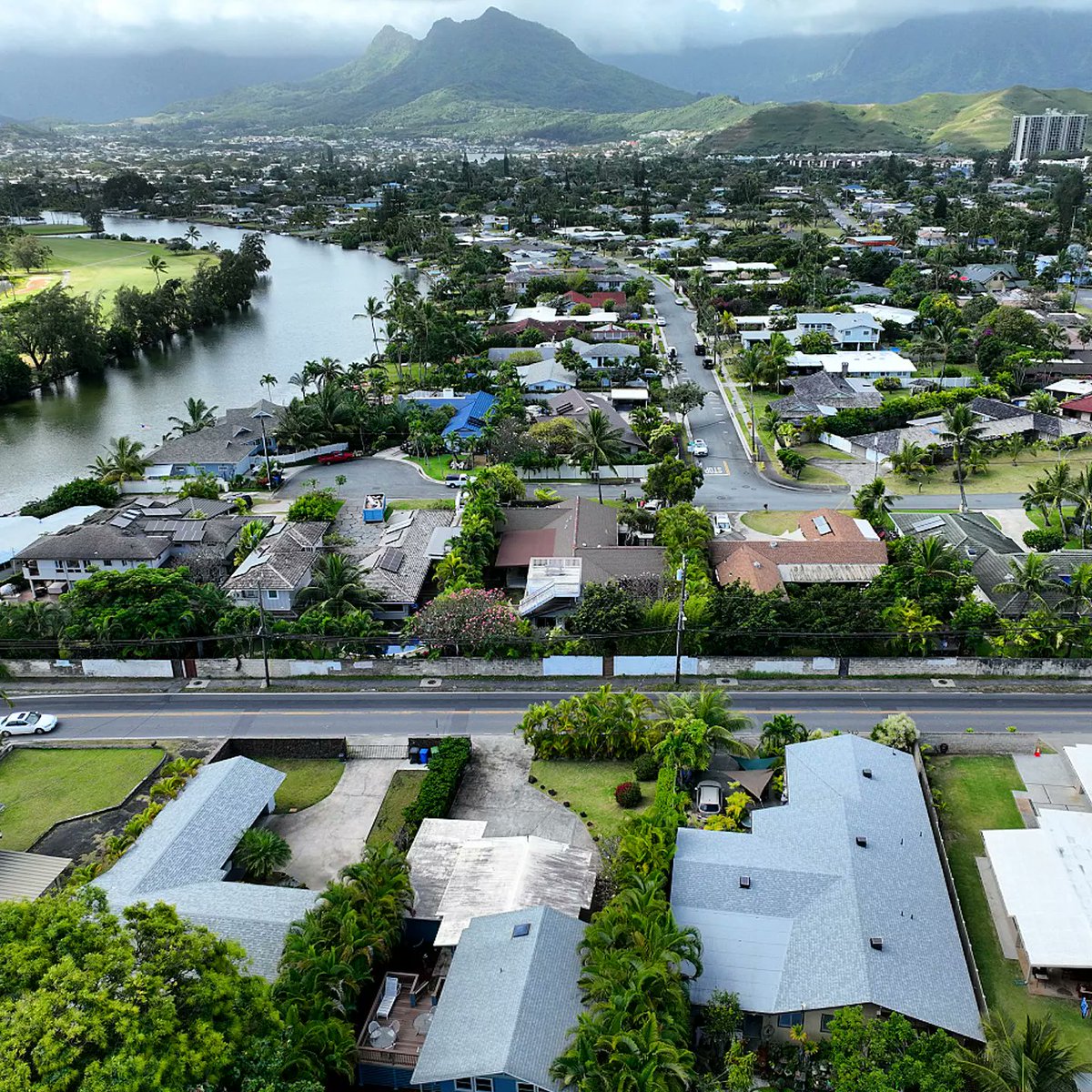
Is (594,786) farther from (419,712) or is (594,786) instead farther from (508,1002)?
(508,1002)

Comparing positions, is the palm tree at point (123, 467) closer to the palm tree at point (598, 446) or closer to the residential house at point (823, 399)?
the palm tree at point (598, 446)

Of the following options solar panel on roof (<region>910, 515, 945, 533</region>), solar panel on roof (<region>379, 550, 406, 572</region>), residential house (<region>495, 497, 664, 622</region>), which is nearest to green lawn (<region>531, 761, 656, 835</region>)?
residential house (<region>495, 497, 664, 622</region>)

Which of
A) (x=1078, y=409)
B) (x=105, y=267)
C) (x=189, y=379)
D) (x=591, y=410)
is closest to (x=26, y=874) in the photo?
(x=591, y=410)

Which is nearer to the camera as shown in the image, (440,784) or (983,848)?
(983,848)

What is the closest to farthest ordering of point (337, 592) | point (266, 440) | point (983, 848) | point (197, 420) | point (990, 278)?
1. point (983, 848)
2. point (337, 592)
3. point (266, 440)
4. point (197, 420)
5. point (990, 278)

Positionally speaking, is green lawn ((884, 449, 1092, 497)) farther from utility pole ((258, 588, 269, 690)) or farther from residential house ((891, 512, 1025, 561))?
utility pole ((258, 588, 269, 690))
